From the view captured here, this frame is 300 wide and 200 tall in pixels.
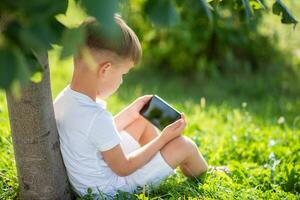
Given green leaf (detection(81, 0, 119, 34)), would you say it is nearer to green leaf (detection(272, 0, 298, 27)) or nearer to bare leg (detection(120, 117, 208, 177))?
green leaf (detection(272, 0, 298, 27))

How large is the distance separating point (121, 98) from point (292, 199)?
250 cm

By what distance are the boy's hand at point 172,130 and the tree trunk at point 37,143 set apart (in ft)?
1.55

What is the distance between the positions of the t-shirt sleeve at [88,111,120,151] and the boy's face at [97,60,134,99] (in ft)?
0.41

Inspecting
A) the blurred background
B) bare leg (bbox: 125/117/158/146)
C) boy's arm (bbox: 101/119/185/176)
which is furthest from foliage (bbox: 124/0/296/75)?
boy's arm (bbox: 101/119/185/176)

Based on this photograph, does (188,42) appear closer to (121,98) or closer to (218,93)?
(218,93)

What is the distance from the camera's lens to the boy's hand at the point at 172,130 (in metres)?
2.66

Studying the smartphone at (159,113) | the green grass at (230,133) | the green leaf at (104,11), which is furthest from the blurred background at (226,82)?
the green leaf at (104,11)

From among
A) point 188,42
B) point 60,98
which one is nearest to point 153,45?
point 188,42

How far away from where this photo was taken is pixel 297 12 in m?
6.74

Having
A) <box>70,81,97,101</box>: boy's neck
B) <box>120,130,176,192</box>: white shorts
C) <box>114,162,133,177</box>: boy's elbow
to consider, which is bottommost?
<box>120,130,176,192</box>: white shorts

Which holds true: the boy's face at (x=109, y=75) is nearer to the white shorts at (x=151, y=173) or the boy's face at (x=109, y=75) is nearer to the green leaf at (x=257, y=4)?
the white shorts at (x=151, y=173)

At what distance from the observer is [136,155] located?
2.62 meters

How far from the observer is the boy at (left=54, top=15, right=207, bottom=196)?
243cm

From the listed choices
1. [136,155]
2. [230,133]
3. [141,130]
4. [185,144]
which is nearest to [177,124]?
[185,144]
